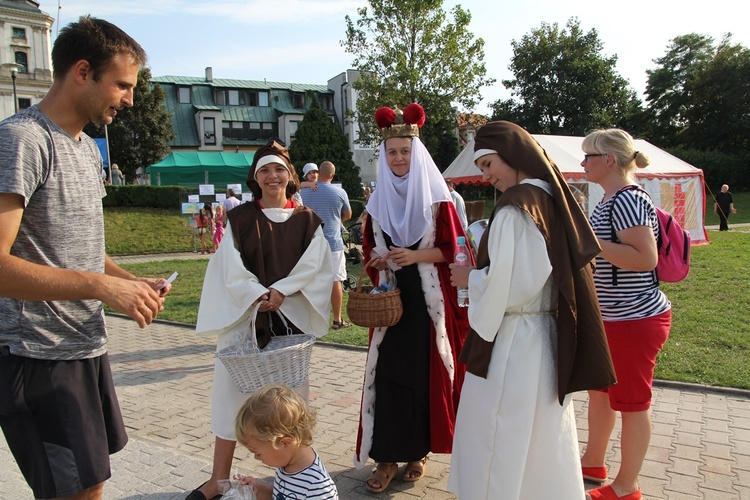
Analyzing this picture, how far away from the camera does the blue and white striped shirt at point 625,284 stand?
311cm

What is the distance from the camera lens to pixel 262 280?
3.39 metres

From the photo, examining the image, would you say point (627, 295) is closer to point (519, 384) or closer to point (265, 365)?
point (519, 384)

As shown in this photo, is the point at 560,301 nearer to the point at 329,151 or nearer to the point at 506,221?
the point at 506,221

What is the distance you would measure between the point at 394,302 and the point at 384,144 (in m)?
1.08

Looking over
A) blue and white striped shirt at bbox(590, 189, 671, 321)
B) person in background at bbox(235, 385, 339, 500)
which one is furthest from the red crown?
person in background at bbox(235, 385, 339, 500)

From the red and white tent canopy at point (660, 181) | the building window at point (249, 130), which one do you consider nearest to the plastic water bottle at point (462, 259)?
A: the red and white tent canopy at point (660, 181)

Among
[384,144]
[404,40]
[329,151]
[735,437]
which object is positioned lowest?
[735,437]

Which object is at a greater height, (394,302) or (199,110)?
(199,110)

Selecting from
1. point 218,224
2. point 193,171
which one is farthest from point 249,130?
point 218,224

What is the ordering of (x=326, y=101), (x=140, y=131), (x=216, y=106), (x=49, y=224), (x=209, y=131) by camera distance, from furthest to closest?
1. (x=326, y=101)
2. (x=216, y=106)
3. (x=209, y=131)
4. (x=140, y=131)
5. (x=49, y=224)

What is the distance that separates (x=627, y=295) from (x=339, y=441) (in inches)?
90.7

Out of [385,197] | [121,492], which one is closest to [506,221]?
[385,197]

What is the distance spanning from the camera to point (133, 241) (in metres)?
20.4

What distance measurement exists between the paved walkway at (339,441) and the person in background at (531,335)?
3.34 ft
